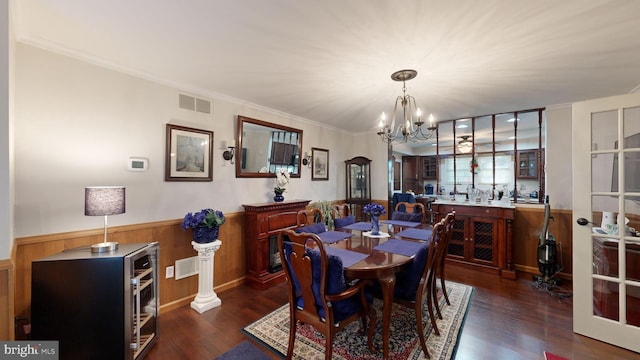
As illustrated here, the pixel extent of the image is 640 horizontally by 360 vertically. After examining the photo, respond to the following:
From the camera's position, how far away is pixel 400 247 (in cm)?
215

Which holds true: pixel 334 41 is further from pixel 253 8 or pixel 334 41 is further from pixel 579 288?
pixel 579 288

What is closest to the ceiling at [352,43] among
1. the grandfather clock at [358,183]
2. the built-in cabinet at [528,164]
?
the grandfather clock at [358,183]

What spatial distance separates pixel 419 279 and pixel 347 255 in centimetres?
59

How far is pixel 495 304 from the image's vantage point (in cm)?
266

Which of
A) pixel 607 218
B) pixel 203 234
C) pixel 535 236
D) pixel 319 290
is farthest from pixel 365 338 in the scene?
pixel 535 236

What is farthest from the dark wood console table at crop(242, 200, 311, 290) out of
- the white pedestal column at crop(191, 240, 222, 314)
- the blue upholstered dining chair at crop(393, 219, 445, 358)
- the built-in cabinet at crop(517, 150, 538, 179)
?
the built-in cabinet at crop(517, 150, 538, 179)

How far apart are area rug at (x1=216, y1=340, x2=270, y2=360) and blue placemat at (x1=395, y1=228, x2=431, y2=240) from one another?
5.60ft

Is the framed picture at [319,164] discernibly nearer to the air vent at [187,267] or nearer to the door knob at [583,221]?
the air vent at [187,267]

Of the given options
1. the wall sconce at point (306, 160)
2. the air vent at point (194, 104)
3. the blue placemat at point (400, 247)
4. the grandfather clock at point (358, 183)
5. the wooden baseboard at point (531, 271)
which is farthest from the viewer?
the grandfather clock at point (358, 183)

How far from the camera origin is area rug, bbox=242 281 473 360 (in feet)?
6.24

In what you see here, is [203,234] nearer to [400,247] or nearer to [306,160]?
[400,247]

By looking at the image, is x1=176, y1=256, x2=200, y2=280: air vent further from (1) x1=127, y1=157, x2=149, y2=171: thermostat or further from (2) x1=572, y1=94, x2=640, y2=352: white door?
(2) x1=572, y1=94, x2=640, y2=352: white door

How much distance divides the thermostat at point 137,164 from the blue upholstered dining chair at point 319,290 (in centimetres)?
178

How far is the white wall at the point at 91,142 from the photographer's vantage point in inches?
74.5
